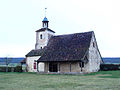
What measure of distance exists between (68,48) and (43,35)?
9.21m

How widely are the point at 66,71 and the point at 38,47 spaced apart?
11.6 m

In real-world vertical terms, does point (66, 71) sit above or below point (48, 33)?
below

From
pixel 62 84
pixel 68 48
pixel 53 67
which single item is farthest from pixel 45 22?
pixel 62 84

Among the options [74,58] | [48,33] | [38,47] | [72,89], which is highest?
[48,33]

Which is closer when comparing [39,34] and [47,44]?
[47,44]

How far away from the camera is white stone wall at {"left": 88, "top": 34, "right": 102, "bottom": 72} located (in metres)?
29.3

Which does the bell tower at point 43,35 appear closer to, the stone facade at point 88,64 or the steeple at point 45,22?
the steeple at point 45,22

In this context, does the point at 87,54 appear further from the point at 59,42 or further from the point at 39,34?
the point at 39,34

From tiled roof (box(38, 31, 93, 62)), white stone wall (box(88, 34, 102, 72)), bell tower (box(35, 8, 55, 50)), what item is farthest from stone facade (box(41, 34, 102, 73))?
bell tower (box(35, 8, 55, 50))

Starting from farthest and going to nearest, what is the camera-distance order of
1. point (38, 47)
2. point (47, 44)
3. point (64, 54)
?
point (38, 47) → point (47, 44) → point (64, 54)

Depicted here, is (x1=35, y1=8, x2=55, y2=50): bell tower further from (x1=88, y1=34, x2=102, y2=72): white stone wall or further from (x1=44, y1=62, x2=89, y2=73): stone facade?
(x1=88, y1=34, x2=102, y2=72): white stone wall

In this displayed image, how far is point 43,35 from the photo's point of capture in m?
36.8

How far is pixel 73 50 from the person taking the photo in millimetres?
28797

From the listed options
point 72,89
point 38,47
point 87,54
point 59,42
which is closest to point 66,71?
point 87,54
